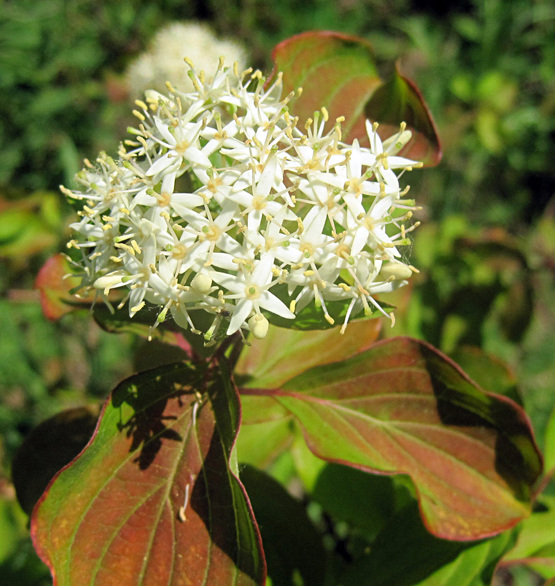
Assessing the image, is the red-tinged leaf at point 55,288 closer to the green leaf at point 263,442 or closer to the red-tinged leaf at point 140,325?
the red-tinged leaf at point 140,325

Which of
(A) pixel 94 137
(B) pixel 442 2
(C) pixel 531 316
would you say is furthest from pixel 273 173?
(B) pixel 442 2

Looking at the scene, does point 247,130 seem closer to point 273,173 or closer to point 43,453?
point 273,173

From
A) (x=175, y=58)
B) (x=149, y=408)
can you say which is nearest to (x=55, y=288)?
(x=149, y=408)

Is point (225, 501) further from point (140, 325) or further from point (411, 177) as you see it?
point (411, 177)

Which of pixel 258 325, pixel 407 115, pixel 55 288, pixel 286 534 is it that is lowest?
pixel 286 534

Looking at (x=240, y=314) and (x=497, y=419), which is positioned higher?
(x=240, y=314)

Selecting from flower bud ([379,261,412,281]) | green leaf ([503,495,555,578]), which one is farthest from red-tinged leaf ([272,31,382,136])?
green leaf ([503,495,555,578])

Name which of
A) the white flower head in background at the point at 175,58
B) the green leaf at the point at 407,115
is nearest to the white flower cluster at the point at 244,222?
the green leaf at the point at 407,115
